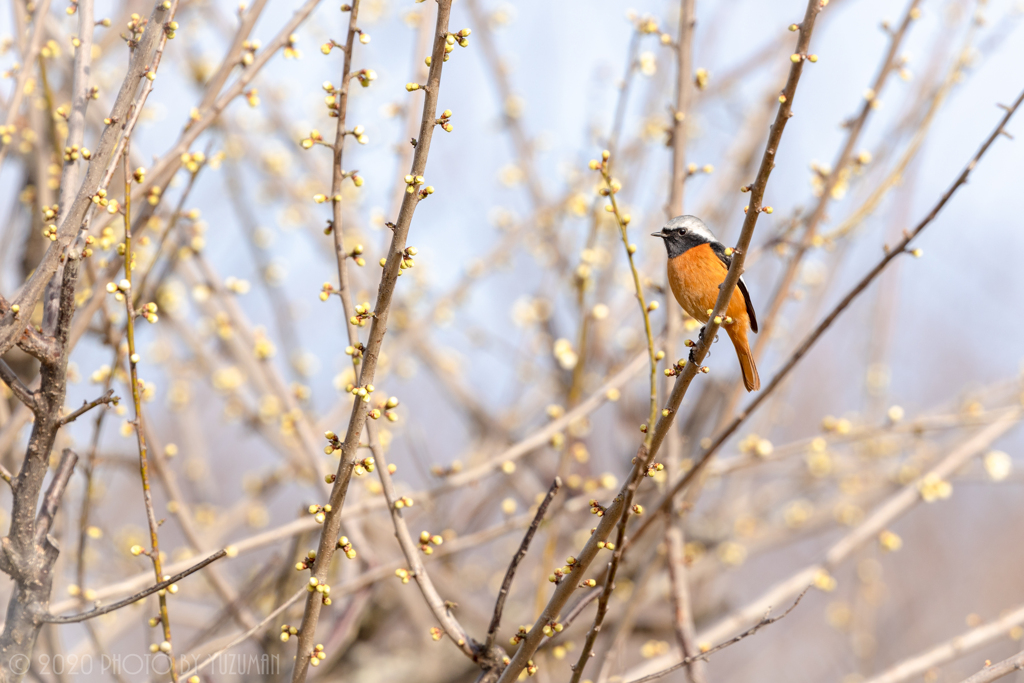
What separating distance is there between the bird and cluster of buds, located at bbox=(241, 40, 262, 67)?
4.61ft

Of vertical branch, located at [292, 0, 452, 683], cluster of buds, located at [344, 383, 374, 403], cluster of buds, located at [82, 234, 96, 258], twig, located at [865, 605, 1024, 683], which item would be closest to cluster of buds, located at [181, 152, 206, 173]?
cluster of buds, located at [82, 234, 96, 258]

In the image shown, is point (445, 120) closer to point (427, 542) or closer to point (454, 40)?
point (454, 40)

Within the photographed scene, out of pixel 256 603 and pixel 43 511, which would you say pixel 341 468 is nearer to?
pixel 43 511

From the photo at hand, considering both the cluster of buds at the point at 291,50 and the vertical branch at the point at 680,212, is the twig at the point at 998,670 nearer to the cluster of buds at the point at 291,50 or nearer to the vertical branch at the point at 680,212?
the vertical branch at the point at 680,212

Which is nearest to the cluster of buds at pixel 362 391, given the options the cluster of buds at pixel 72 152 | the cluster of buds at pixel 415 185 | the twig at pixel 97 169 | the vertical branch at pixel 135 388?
the cluster of buds at pixel 415 185

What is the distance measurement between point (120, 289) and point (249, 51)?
100 centimetres

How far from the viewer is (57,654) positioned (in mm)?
2295

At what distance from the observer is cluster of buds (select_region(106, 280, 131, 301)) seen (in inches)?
66.0

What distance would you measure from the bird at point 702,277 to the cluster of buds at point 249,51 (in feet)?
4.61

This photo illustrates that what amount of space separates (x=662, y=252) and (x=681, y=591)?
169 cm

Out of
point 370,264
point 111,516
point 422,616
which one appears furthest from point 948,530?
point 111,516

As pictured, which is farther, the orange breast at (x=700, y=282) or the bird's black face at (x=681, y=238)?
the bird's black face at (x=681, y=238)

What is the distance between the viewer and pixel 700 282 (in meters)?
2.26

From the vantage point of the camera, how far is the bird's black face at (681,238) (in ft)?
7.99
